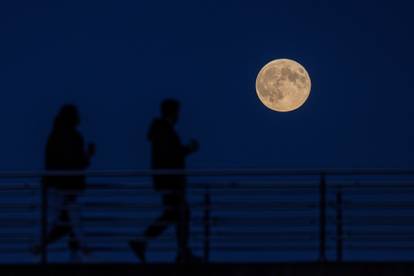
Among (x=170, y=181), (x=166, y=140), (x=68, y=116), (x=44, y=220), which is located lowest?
(x=44, y=220)

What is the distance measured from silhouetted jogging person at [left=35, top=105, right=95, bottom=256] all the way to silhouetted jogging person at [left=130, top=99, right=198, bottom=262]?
753mm

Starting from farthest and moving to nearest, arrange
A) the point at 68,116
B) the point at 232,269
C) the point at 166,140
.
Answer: the point at 68,116
the point at 166,140
the point at 232,269

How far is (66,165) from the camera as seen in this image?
13.9 m

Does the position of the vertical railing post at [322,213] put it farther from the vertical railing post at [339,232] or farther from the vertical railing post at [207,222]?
the vertical railing post at [207,222]

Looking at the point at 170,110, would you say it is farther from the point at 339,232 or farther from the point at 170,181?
the point at 339,232

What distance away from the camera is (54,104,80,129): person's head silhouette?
13.9 metres

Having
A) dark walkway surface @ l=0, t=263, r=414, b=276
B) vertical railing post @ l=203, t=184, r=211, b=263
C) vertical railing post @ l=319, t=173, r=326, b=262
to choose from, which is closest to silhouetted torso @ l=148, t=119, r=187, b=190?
vertical railing post @ l=203, t=184, r=211, b=263

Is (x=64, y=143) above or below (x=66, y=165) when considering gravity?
above

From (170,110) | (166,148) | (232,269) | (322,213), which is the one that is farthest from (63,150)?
(322,213)

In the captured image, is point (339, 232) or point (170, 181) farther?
point (170, 181)

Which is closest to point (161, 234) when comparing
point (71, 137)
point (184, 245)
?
point (184, 245)

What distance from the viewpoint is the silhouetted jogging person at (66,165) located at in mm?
13617

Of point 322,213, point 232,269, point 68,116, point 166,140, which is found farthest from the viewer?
point 68,116

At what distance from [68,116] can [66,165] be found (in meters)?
0.52
